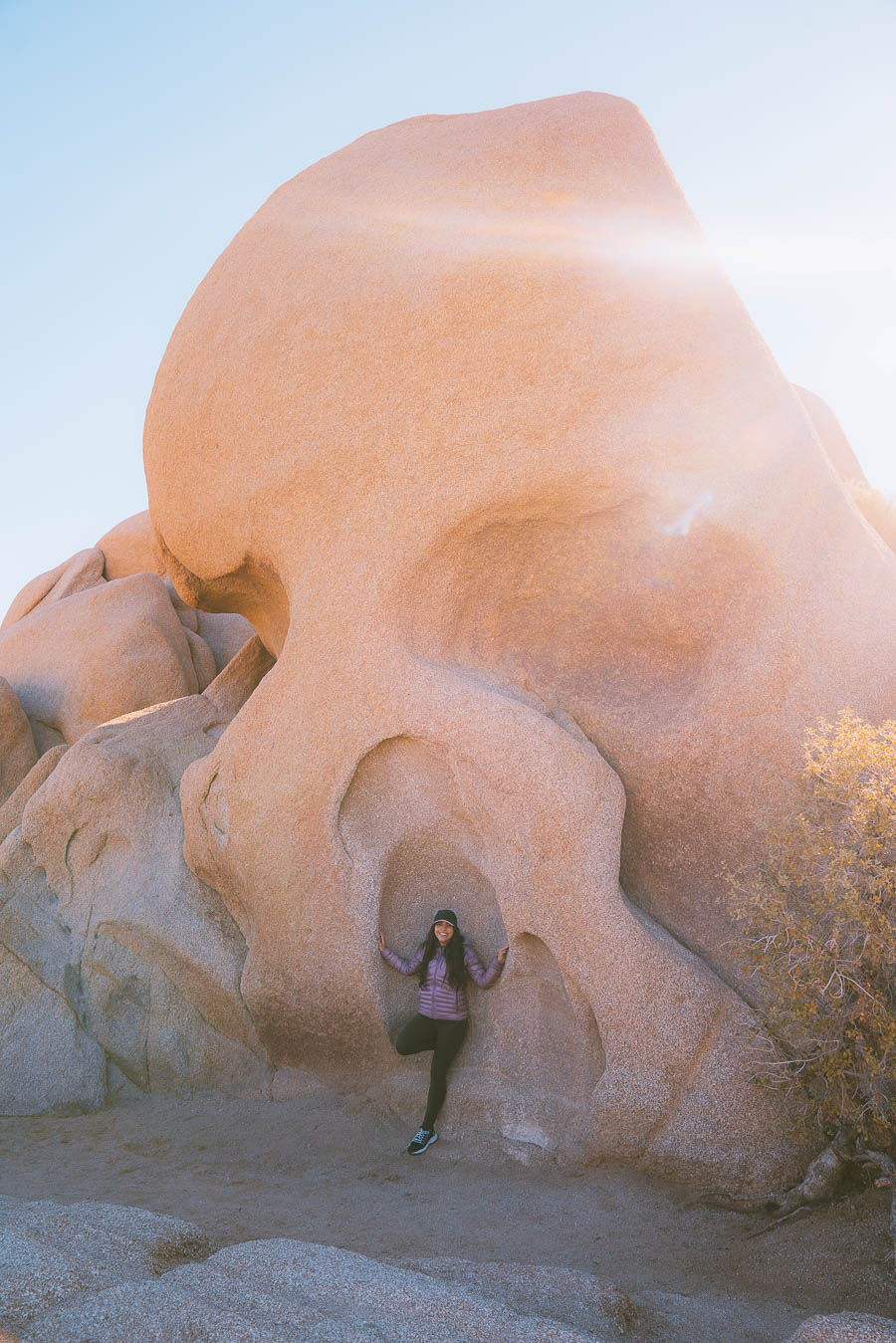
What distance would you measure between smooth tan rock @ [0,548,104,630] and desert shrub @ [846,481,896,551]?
1127cm

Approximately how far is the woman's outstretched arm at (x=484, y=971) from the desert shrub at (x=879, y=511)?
659 cm

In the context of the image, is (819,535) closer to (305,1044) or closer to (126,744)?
(305,1044)

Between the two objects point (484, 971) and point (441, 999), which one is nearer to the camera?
point (441, 999)

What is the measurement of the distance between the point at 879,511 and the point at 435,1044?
7.57 m

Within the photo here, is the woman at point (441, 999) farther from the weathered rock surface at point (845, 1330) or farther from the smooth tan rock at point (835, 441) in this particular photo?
the smooth tan rock at point (835, 441)

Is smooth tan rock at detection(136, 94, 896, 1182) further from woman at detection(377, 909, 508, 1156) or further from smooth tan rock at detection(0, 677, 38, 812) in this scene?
smooth tan rock at detection(0, 677, 38, 812)

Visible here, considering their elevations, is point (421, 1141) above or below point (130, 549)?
below

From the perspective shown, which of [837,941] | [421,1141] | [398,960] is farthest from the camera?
[398,960]

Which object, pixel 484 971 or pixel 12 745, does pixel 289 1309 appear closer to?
pixel 484 971

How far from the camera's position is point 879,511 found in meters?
10.4

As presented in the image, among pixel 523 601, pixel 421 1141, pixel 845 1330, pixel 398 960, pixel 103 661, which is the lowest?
pixel 421 1141

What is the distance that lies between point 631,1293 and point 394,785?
3529 mm

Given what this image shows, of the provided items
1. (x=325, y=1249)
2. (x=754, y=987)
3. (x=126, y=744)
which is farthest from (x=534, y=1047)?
(x=126, y=744)

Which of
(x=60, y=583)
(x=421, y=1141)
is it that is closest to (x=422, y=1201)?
(x=421, y=1141)
